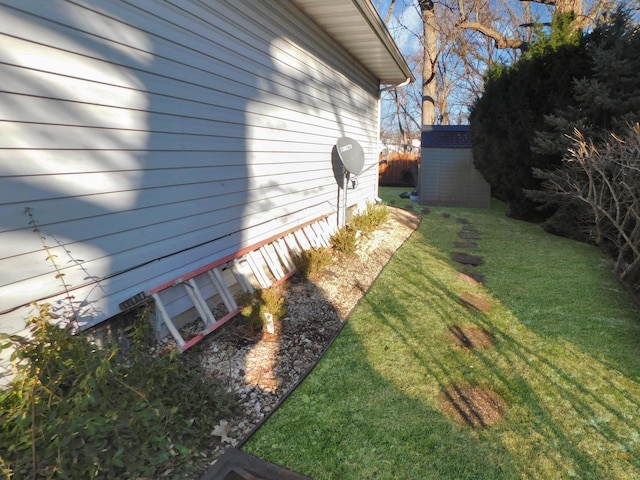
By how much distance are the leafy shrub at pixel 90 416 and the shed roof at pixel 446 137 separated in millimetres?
11571

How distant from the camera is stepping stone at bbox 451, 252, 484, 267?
5656 millimetres

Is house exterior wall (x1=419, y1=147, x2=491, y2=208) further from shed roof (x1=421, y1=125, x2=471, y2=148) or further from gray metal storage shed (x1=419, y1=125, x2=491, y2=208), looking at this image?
shed roof (x1=421, y1=125, x2=471, y2=148)

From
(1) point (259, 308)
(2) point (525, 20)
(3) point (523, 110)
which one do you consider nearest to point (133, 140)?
(1) point (259, 308)

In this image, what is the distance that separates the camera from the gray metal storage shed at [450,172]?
38.3ft

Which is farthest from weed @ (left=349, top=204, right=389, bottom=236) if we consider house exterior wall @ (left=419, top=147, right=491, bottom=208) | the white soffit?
house exterior wall @ (left=419, top=147, right=491, bottom=208)

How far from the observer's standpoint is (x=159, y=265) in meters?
2.87

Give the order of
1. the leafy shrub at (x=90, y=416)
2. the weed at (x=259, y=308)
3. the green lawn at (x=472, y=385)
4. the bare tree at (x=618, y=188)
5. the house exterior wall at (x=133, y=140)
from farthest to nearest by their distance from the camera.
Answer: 1. the bare tree at (x=618, y=188)
2. the weed at (x=259, y=308)
3. the green lawn at (x=472, y=385)
4. the house exterior wall at (x=133, y=140)
5. the leafy shrub at (x=90, y=416)

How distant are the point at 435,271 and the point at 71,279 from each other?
4.42m

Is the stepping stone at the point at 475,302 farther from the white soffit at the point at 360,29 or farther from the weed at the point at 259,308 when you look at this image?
the white soffit at the point at 360,29

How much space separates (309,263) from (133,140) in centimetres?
250

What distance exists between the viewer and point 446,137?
39.0ft

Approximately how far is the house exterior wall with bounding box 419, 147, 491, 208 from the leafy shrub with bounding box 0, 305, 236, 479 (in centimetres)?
1119

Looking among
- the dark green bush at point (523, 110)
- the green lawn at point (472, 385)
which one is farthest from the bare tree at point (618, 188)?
the dark green bush at point (523, 110)

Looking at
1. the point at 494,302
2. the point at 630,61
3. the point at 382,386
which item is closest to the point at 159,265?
the point at 382,386
